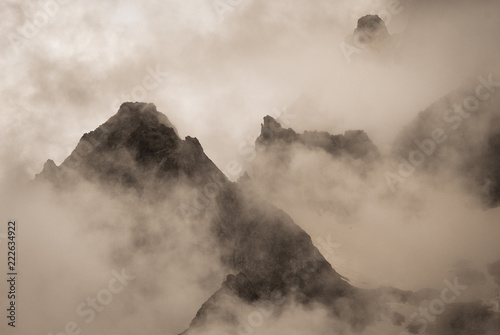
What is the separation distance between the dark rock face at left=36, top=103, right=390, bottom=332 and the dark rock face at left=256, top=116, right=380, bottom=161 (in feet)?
80.1

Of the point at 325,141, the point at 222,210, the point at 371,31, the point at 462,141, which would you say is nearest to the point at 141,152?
the point at 222,210

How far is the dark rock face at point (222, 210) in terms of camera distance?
51.7 m

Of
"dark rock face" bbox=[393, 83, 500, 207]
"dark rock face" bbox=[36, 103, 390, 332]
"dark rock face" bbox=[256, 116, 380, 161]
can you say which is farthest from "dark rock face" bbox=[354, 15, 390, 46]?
"dark rock face" bbox=[36, 103, 390, 332]

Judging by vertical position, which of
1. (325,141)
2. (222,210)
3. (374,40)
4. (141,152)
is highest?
(374,40)

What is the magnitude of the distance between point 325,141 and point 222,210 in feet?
102

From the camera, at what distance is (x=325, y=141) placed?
285 feet

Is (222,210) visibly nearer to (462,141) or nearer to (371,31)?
(462,141)

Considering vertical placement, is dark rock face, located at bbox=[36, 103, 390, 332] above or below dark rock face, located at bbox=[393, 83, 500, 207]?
below

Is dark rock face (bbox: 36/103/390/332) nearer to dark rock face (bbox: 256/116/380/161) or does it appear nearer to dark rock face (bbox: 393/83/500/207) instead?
dark rock face (bbox: 256/116/380/161)

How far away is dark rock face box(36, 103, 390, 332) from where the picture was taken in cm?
5166

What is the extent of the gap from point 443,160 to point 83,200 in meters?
55.7

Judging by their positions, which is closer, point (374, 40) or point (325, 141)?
point (325, 141)

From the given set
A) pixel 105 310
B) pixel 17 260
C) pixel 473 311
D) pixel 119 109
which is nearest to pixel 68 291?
pixel 105 310

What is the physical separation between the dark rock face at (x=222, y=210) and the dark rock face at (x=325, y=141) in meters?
24.4
